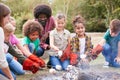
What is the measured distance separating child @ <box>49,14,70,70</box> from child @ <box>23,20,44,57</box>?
278 millimetres

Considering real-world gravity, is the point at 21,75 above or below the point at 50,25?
below

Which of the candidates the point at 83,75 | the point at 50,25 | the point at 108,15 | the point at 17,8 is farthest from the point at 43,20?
the point at 17,8

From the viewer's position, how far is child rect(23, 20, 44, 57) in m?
5.61

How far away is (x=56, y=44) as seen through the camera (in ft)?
19.7

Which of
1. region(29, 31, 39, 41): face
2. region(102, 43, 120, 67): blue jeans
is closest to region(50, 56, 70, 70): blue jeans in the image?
region(29, 31, 39, 41): face

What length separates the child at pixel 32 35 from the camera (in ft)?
18.4

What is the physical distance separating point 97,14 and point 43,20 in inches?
491

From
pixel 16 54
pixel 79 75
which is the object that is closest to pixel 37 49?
pixel 16 54

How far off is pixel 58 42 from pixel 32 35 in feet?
1.69

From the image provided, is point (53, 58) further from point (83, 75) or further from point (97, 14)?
point (97, 14)

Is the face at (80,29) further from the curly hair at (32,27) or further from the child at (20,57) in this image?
the child at (20,57)

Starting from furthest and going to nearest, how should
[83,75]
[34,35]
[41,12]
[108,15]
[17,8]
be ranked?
1. [17,8]
2. [108,15]
3. [41,12]
4. [34,35]
5. [83,75]

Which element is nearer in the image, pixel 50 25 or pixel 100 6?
pixel 50 25

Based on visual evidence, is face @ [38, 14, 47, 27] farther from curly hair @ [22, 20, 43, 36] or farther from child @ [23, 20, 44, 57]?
curly hair @ [22, 20, 43, 36]
